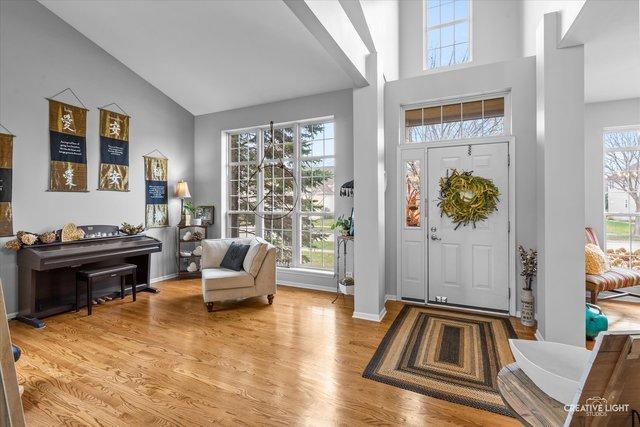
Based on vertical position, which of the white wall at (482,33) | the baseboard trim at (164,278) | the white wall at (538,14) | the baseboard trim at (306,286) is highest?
the white wall at (482,33)

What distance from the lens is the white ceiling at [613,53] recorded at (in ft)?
7.56

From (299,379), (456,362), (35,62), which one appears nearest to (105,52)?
(35,62)

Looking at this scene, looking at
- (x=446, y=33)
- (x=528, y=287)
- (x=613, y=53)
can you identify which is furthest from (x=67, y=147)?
(x=613, y=53)

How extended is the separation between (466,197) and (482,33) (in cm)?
244

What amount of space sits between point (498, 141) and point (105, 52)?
217 inches

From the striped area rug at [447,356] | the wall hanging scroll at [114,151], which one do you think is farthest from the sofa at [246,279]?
the wall hanging scroll at [114,151]

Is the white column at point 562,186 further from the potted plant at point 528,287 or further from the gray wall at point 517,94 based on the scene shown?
the gray wall at point 517,94

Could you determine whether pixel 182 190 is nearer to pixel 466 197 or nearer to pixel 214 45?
pixel 214 45

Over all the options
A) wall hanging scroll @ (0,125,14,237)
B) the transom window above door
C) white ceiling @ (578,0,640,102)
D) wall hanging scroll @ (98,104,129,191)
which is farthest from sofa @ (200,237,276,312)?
white ceiling @ (578,0,640,102)

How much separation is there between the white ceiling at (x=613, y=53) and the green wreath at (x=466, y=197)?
4.99 feet

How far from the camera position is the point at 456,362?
2.55 meters

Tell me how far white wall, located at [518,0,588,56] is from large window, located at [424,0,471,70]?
28.4 inches

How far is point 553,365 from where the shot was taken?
3.42 feet

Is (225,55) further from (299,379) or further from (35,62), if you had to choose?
(299,379)
